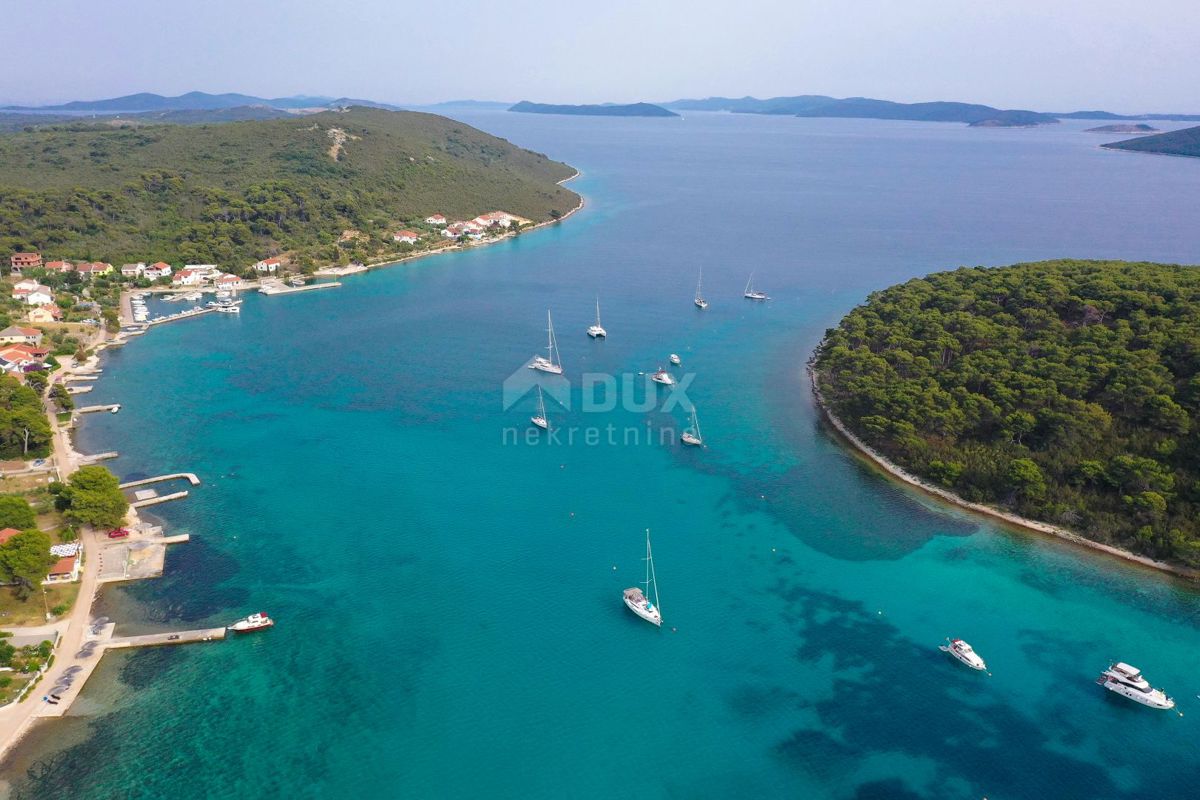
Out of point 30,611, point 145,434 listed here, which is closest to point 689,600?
point 30,611

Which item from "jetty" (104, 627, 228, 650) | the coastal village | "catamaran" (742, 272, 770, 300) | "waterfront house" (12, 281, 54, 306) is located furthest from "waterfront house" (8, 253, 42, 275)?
"catamaran" (742, 272, 770, 300)

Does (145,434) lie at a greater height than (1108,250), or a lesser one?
lesser

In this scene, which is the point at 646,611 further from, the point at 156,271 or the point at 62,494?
the point at 156,271

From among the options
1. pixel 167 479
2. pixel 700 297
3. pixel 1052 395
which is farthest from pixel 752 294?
pixel 167 479

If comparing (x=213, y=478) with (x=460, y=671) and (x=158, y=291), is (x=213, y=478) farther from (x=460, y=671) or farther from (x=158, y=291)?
(x=158, y=291)

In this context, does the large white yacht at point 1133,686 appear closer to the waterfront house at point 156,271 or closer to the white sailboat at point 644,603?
the white sailboat at point 644,603

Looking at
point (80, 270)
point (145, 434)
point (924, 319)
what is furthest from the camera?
point (80, 270)
